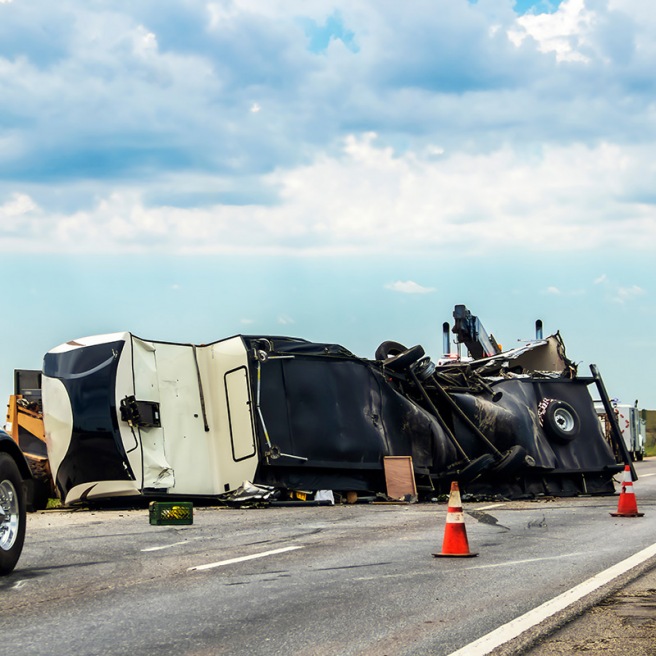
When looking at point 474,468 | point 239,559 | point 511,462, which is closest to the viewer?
point 239,559

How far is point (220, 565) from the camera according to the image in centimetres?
988

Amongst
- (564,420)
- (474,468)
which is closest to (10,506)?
(474,468)

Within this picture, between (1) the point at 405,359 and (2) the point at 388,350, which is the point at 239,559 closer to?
(1) the point at 405,359

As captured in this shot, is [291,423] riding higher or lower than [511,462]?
higher

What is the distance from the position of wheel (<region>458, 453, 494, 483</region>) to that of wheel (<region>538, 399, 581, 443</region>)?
5.84 ft

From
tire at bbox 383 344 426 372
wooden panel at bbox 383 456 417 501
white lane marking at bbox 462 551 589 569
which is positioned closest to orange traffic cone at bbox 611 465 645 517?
wooden panel at bbox 383 456 417 501

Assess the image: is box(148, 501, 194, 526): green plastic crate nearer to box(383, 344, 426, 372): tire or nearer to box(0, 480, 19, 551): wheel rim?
box(0, 480, 19, 551): wheel rim

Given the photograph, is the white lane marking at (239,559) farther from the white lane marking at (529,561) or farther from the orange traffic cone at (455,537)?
the white lane marking at (529,561)

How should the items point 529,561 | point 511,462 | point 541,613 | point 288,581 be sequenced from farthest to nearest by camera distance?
point 511,462, point 529,561, point 288,581, point 541,613

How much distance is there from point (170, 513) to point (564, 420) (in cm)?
991

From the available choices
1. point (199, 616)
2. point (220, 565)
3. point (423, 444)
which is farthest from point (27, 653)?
point (423, 444)

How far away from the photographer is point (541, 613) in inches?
282

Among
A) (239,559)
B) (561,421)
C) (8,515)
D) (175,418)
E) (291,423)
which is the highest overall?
(175,418)

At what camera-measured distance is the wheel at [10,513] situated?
8789 millimetres
